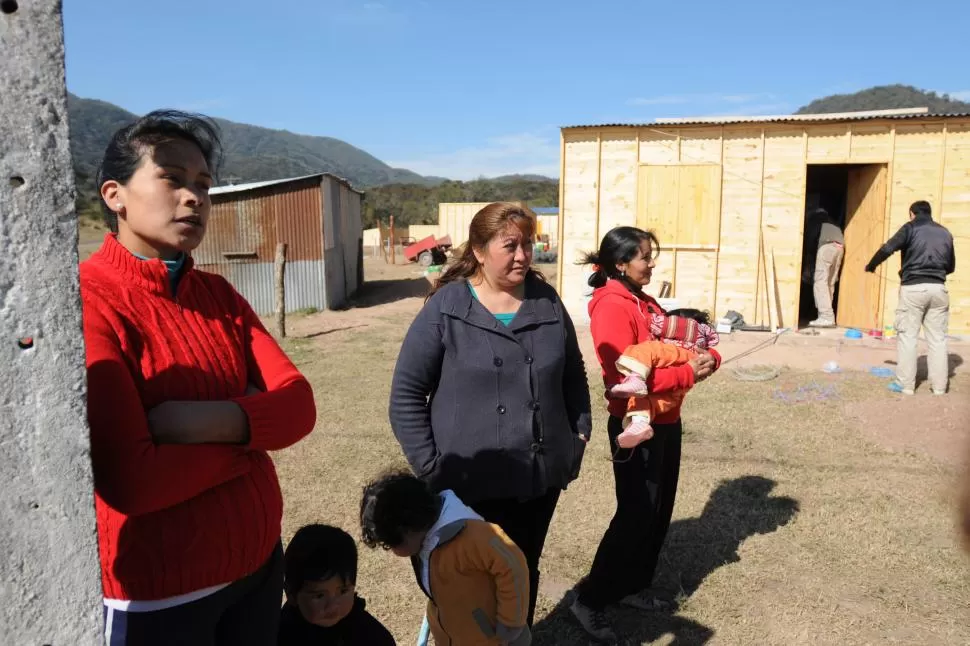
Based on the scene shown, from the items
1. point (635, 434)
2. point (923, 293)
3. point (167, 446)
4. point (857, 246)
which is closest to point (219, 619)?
point (167, 446)

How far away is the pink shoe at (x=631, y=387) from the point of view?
3.02 meters

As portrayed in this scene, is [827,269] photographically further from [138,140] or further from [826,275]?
[138,140]

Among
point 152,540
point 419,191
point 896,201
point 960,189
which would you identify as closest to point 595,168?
point 896,201

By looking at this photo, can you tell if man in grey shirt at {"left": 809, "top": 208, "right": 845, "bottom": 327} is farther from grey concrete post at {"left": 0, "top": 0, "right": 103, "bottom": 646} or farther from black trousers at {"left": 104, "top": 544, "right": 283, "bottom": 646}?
grey concrete post at {"left": 0, "top": 0, "right": 103, "bottom": 646}

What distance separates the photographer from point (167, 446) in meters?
1.40

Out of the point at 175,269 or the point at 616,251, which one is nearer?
the point at 175,269

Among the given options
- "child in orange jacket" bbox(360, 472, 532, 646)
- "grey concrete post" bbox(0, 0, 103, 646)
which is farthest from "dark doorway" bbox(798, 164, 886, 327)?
"grey concrete post" bbox(0, 0, 103, 646)

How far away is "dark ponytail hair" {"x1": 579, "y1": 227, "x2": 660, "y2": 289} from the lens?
131 inches

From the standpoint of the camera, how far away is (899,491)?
509cm

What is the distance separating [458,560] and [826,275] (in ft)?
37.0

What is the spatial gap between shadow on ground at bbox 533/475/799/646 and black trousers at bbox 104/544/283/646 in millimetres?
1949

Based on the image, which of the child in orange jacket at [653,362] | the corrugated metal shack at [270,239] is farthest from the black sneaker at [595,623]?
the corrugated metal shack at [270,239]

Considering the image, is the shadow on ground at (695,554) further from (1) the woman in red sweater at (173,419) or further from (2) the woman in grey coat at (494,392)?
(1) the woman in red sweater at (173,419)

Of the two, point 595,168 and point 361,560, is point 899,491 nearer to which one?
point 361,560
